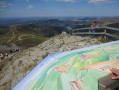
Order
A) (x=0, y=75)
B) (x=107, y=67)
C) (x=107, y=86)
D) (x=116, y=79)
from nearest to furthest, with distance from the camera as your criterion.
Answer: (x=107, y=86) → (x=116, y=79) → (x=107, y=67) → (x=0, y=75)

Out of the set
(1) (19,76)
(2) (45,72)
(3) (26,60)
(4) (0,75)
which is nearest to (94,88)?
(2) (45,72)

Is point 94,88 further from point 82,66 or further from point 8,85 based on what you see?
point 8,85

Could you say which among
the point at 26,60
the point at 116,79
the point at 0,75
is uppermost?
the point at 116,79

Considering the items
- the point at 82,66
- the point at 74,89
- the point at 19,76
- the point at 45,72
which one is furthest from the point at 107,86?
the point at 19,76

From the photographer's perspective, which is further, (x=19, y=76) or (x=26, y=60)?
(x=26, y=60)

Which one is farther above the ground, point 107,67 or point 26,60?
point 107,67

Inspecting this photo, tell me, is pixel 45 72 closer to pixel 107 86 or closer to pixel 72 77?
pixel 72 77

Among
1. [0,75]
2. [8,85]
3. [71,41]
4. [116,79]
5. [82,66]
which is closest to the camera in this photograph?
[116,79]

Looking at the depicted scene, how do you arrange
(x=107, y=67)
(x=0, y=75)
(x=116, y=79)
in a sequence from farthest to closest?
(x=0, y=75)
(x=107, y=67)
(x=116, y=79)

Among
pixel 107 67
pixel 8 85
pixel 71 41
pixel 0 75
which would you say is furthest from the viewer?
pixel 71 41
